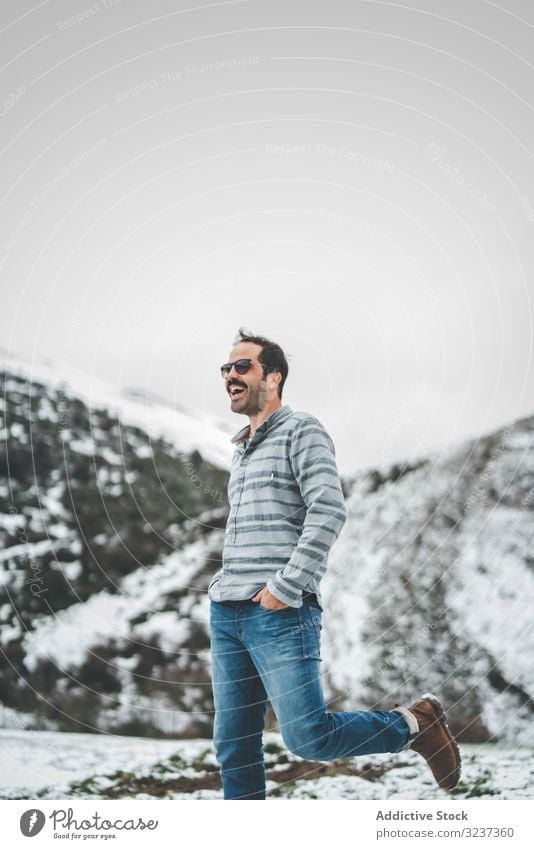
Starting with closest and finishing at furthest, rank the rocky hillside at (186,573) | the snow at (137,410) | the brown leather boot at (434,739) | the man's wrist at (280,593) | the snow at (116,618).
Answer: the man's wrist at (280,593), the brown leather boot at (434,739), the rocky hillside at (186,573), the snow at (116,618), the snow at (137,410)

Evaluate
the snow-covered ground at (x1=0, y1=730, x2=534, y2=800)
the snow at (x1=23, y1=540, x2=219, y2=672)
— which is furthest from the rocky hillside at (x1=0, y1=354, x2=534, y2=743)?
the snow-covered ground at (x1=0, y1=730, x2=534, y2=800)

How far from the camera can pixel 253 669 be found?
9.32 feet

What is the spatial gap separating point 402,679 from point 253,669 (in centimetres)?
183

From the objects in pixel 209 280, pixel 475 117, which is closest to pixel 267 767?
pixel 209 280

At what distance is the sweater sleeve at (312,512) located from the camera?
8.71 ft

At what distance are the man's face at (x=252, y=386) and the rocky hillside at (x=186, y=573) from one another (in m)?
1.45

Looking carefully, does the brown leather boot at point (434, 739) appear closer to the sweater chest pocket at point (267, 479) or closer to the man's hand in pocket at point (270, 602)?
the man's hand in pocket at point (270, 602)

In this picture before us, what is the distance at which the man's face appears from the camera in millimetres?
3111

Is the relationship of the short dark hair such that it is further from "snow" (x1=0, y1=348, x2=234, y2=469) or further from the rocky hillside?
the rocky hillside

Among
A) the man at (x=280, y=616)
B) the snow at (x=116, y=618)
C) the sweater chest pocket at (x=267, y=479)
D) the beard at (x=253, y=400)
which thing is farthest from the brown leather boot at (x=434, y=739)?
the snow at (x=116, y=618)

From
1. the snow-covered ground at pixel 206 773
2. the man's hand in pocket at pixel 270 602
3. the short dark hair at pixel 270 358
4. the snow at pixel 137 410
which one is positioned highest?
the short dark hair at pixel 270 358

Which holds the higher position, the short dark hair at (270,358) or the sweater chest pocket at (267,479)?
the short dark hair at (270,358)

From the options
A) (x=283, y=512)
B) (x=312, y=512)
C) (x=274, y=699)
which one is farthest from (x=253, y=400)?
(x=274, y=699)

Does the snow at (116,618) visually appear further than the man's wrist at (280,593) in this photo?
Yes
